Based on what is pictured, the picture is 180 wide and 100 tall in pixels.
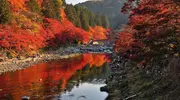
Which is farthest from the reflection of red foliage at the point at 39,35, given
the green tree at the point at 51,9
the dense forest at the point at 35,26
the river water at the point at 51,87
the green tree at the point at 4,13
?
the river water at the point at 51,87

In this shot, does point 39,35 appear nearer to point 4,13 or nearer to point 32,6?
point 32,6

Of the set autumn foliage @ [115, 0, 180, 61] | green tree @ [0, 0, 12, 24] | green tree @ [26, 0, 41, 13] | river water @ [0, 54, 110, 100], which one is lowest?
river water @ [0, 54, 110, 100]

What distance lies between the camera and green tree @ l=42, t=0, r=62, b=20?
61594 mm

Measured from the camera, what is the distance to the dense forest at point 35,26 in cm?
3978

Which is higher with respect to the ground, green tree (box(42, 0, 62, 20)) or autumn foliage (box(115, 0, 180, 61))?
green tree (box(42, 0, 62, 20))

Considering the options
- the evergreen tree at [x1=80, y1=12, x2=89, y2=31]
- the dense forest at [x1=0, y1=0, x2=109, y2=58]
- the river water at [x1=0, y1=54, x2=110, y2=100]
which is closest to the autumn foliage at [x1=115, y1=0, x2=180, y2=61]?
the river water at [x1=0, y1=54, x2=110, y2=100]

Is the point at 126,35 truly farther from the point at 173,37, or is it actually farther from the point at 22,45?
the point at 22,45

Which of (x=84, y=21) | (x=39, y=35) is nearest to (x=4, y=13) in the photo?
(x=39, y=35)

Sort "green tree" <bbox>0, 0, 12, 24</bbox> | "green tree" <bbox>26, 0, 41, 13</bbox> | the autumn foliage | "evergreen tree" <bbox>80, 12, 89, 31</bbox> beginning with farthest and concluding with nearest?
1. "evergreen tree" <bbox>80, 12, 89, 31</bbox>
2. "green tree" <bbox>26, 0, 41, 13</bbox>
3. "green tree" <bbox>0, 0, 12, 24</bbox>
4. the autumn foliage

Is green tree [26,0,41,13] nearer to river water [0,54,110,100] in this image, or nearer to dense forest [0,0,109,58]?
dense forest [0,0,109,58]

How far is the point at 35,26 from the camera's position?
49500 mm

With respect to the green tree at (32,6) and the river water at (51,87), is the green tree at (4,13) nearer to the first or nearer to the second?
the green tree at (32,6)

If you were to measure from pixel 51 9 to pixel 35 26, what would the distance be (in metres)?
14.6

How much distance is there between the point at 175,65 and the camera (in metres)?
9.82
